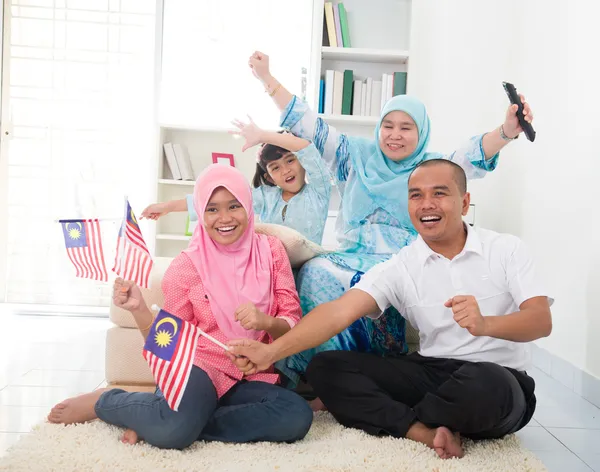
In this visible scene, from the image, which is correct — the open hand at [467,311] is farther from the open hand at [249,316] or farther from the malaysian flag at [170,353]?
the malaysian flag at [170,353]

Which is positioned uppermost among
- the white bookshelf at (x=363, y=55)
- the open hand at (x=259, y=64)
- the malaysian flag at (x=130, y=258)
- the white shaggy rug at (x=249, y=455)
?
the white bookshelf at (x=363, y=55)

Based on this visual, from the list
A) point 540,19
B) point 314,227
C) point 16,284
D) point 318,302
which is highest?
point 540,19

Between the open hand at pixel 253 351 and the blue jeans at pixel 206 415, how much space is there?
12 centimetres

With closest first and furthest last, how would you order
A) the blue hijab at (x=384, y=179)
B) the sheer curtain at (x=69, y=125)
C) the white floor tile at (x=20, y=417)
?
the white floor tile at (x=20, y=417) → the blue hijab at (x=384, y=179) → the sheer curtain at (x=69, y=125)

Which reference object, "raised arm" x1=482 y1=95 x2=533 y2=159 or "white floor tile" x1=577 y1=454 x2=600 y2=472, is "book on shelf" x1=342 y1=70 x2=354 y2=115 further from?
"white floor tile" x1=577 y1=454 x2=600 y2=472

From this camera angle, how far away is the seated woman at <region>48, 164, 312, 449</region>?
173 centimetres

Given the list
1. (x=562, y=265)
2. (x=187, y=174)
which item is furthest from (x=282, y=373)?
(x=187, y=174)

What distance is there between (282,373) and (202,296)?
0.44 metres

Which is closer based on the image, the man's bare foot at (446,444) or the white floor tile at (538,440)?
the man's bare foot at (446,444)

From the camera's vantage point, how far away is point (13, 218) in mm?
4730

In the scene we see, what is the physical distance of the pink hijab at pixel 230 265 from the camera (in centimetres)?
193

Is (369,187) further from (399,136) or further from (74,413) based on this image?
(74,413)

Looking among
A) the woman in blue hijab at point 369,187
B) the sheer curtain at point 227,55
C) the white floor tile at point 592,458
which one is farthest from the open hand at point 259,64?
the sheer curtain at point 227,55

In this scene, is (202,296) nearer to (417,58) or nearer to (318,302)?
(318,302)
